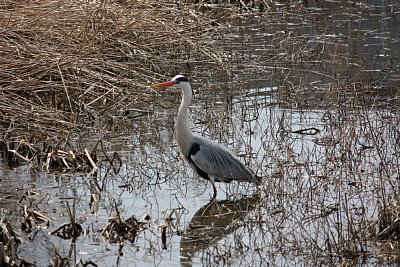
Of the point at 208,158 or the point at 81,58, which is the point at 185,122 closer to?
the point at 208,158

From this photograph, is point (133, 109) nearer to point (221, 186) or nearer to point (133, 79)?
point (133, 79)

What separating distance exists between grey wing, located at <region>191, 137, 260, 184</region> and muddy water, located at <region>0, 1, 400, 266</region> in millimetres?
161

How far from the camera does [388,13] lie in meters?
15.2

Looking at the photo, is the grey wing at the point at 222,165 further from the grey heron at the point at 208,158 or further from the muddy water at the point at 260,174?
the muddy water at the point at 260,174

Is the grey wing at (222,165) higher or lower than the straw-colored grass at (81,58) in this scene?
lower

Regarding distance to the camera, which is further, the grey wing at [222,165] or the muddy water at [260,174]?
the grey wing at [222,165]

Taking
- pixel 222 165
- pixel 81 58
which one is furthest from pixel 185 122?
pixel 81 58

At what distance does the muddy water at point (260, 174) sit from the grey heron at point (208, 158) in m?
0.15

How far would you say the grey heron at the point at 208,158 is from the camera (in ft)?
24.3

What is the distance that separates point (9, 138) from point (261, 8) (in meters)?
8.22

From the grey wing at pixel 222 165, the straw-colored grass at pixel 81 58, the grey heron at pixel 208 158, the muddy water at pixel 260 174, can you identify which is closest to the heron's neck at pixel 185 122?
the grey heron at pixel 208 158

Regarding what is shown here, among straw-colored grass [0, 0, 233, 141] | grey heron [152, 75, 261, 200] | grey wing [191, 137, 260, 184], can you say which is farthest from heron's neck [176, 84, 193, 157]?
straw-colored grass [0, 0, 233, 141]

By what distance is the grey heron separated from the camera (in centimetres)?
742

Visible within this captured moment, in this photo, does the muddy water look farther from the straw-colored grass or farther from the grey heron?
the straw-colored grass
